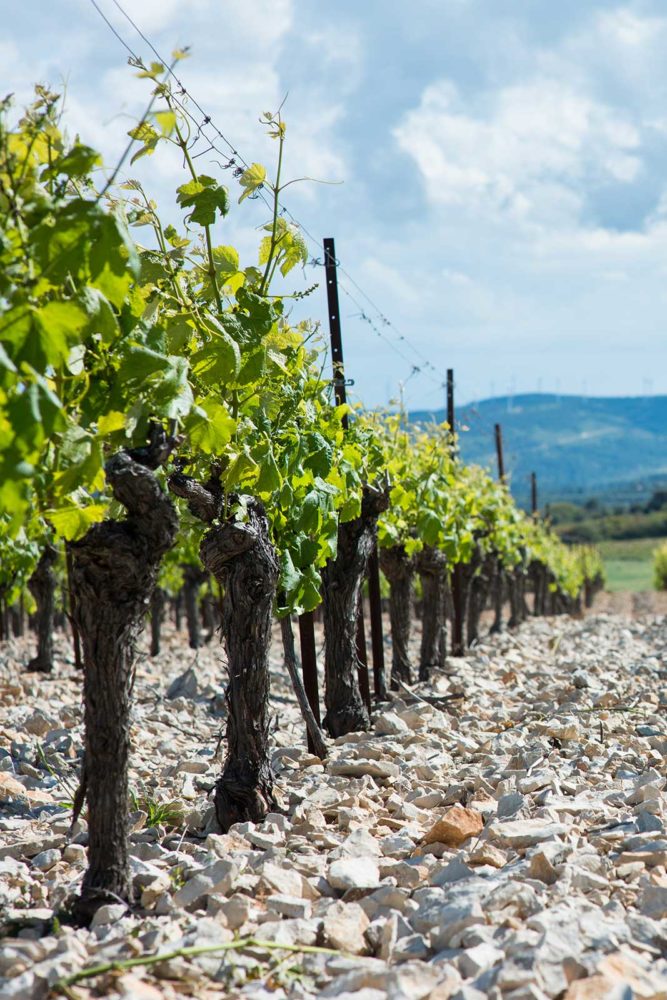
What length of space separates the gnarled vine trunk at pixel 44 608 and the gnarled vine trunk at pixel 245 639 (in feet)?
33.3

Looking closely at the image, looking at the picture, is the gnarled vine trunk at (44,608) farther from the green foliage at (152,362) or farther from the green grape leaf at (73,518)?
the green grape leaf at (73,518)

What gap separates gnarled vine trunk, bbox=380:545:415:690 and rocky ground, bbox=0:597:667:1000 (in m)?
2.86

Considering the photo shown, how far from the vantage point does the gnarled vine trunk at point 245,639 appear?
230 inches

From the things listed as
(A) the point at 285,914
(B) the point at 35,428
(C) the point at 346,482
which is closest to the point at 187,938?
(A) the point at 285,914

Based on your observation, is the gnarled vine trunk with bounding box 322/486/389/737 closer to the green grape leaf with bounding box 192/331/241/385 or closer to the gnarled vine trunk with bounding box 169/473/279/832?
the gnarled vine trunk with bounding box 169/473/279/832

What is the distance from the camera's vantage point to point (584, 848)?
4.71 meters

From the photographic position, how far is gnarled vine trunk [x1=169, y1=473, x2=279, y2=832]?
19.1 ft

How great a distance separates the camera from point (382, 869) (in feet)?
15.2

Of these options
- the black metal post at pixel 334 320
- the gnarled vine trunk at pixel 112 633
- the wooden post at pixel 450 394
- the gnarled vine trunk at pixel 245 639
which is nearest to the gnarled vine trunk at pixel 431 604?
the wooden post at pixel 450 394

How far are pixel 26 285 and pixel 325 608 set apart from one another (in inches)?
235

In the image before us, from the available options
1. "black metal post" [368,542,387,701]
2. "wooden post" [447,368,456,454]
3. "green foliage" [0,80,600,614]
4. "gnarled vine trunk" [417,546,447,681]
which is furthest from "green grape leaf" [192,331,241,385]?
"wooden post" [447,368,456,454]

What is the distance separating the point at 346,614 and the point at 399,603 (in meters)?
3.25

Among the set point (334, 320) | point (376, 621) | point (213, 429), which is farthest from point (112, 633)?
point (376, 621)

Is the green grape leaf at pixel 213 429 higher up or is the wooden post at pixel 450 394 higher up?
the wooden post at pixel 450 394
